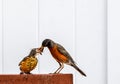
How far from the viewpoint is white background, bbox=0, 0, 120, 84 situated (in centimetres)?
160

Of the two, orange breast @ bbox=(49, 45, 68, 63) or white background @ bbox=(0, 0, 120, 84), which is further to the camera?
white background @ bbox=(0, 0, 120, 84)

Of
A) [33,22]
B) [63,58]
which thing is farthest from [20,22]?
[63,58]

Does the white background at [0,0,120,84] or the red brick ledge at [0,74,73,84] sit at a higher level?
the white background at [0,0,120,84]

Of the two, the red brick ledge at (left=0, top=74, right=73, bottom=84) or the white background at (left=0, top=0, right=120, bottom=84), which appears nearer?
the red brick ledge at (left=0, top=74, right=73, bottom=84)

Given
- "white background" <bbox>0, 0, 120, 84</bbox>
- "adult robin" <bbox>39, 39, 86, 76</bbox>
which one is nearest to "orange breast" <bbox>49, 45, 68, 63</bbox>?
"adult robin" <bbox>39, 39, 86, 76</bbox>

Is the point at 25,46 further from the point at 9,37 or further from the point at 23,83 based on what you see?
the point at 23,83

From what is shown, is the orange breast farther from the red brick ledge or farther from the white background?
the white background

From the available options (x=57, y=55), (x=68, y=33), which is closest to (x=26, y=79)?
(x=57, y=55)

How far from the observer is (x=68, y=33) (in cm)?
161

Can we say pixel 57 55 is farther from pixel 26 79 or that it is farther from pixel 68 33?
pixel 68 33

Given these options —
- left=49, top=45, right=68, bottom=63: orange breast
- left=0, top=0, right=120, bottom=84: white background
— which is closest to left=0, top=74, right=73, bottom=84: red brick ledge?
left=49, top=45, right=68, bottom=63: orange breast

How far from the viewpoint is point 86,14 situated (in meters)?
1.63

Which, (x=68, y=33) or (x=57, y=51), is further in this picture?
(x=68, y=33)

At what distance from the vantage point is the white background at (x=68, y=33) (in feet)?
5.26
